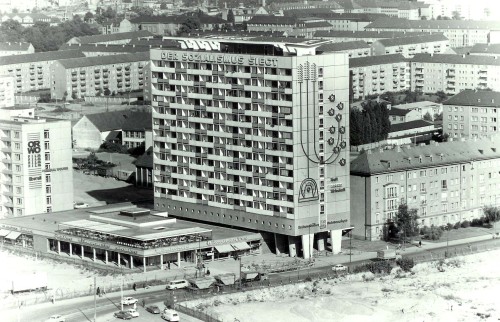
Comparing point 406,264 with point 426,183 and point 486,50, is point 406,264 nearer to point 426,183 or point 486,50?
point 426,183

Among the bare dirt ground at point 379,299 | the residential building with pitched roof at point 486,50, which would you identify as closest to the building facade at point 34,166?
the bare dirt ground at point 379,299

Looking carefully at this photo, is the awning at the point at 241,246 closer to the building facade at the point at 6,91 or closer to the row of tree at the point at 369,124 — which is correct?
the row of tree at the point at 369,124

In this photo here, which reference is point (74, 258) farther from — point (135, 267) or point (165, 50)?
point (165, 50)

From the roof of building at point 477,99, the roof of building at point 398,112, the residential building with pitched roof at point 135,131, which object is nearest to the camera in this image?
the roof of building at point 477,99

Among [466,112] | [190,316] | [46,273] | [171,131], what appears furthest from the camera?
[466,112]

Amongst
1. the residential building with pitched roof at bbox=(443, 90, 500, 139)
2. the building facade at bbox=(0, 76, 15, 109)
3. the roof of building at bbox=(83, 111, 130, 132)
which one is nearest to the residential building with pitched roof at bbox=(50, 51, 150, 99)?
the roof of building at bbox=(83, 111, 130, 132)

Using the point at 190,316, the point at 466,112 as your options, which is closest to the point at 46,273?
the point at 190,316

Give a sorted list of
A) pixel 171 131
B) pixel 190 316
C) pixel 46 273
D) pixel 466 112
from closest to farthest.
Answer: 1. pixel 190 316
2. pixel 46 273
3. pixel 171 131
4. pixel 466 112
